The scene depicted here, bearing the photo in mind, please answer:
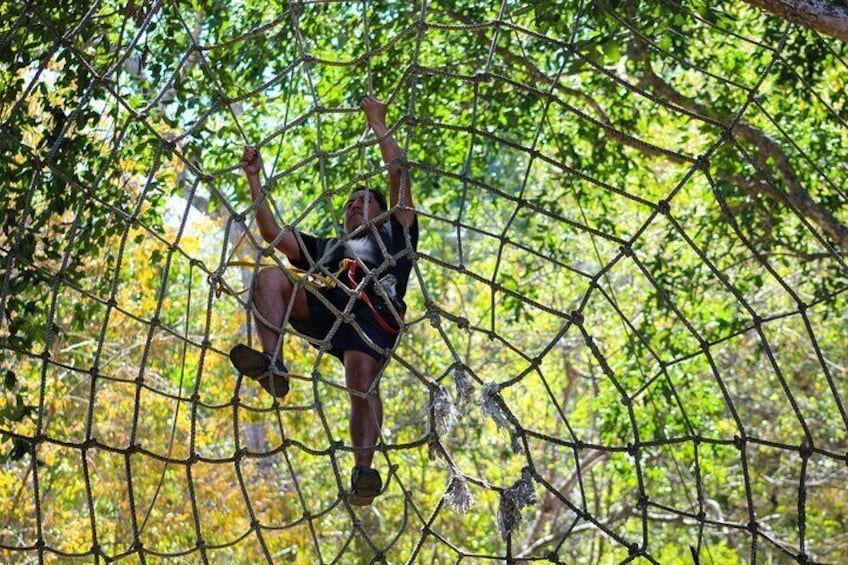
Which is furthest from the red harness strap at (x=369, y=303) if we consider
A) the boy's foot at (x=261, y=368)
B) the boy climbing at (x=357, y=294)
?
the boy's foot at (x=261, y=368)

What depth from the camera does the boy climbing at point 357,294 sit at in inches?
126

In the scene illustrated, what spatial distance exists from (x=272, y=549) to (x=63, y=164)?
4829mm

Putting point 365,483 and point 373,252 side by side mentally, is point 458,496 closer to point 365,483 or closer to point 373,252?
point 365,483

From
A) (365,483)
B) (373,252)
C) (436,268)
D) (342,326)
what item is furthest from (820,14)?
(436,268)

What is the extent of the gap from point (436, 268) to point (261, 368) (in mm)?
5385

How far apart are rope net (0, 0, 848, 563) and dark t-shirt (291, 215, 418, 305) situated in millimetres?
108

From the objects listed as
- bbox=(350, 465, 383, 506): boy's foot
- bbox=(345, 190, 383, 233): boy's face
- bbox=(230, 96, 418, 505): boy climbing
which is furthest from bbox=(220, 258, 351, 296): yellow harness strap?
bbox=(350, 465, 383, 506): boy's foot

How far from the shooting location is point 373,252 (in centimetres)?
347

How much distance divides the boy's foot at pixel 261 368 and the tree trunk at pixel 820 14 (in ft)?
4.49

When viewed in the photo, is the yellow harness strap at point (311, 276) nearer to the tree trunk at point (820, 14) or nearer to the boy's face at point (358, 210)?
the boy's face at point (358, 210)

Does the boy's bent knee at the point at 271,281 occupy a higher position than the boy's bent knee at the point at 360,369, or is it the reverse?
the boy's bent knee at the point at 271,281

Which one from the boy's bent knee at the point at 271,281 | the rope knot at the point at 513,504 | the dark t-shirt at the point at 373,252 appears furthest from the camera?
the dark t-shirt at the point at 373,252

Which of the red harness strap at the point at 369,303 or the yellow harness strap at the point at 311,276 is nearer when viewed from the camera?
the yellow harness strap at the point at 311,276

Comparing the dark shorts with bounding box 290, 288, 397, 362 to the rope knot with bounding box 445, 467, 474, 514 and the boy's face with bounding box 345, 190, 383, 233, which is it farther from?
the rope knot with bounding box 445, 467, 474, 514
